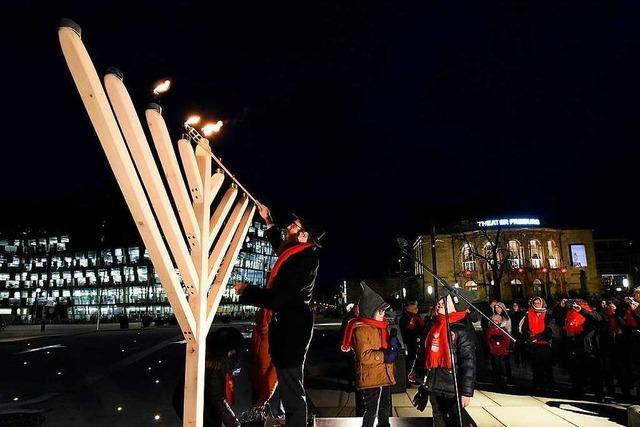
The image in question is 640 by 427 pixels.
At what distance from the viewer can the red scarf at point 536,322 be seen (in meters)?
10.0

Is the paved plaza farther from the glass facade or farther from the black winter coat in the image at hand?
the glass facade

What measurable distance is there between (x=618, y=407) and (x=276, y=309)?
738cm

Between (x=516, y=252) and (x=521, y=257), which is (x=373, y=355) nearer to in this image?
(x=521, y=257)

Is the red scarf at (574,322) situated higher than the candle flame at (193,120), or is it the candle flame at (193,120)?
the candle flame at (193,120)

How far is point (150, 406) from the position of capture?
331 inches

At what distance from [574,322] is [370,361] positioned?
23.2 feet

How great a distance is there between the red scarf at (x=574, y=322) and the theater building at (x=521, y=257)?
60.3 meters

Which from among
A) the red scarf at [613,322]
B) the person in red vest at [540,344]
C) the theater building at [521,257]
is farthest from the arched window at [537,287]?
the person in red vest at [540,344]

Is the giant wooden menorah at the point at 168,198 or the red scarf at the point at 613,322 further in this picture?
the red scarf at the point at 613,322

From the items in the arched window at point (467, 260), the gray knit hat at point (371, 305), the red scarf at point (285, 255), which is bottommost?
the gray knit hat at point (371, 305)

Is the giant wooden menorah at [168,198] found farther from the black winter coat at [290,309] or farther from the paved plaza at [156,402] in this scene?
the paved plaza at [156,402]

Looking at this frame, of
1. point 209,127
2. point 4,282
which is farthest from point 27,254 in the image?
point 209,127

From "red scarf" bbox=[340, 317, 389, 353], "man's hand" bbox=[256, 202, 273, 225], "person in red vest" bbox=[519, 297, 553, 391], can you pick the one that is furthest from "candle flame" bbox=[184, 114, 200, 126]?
"person in red vest" bbox=[519, 297, 553, 391]

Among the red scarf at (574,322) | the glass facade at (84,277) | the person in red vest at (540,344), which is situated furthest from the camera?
the glass facade at (84,277)
